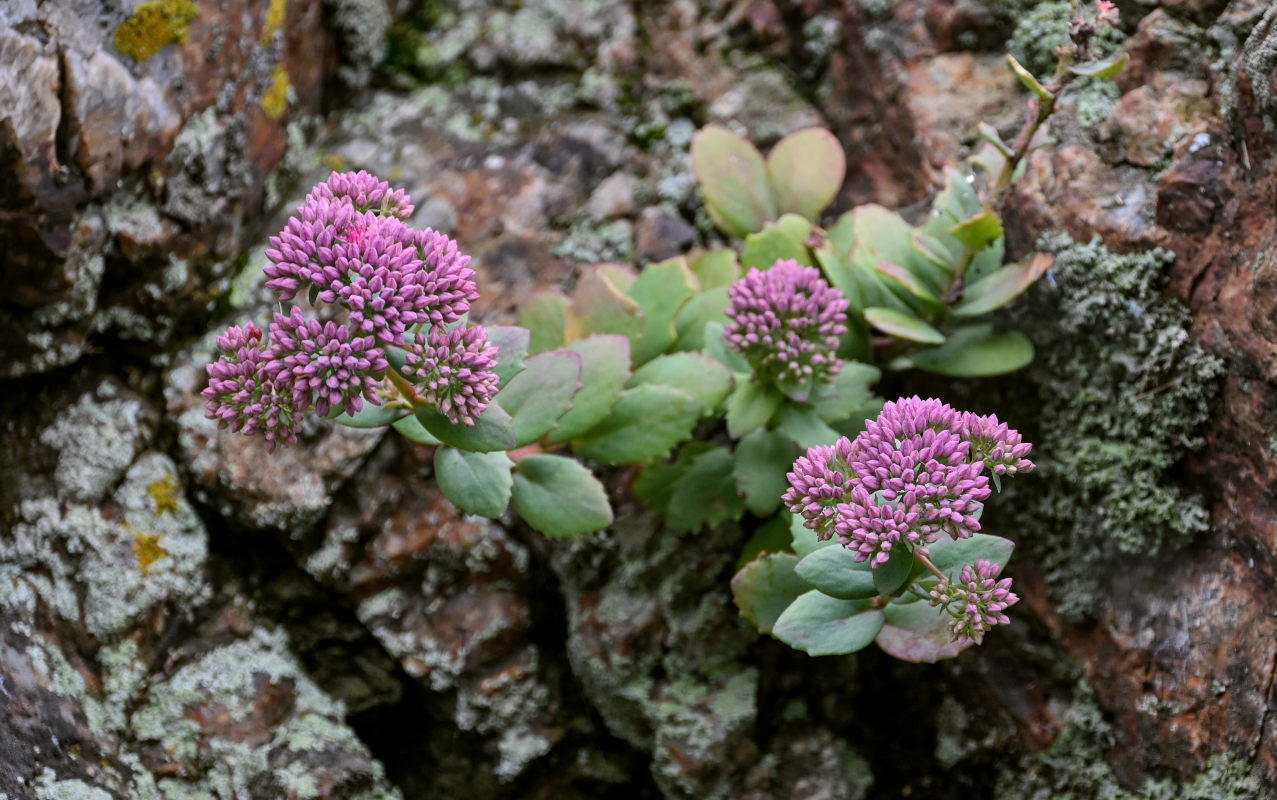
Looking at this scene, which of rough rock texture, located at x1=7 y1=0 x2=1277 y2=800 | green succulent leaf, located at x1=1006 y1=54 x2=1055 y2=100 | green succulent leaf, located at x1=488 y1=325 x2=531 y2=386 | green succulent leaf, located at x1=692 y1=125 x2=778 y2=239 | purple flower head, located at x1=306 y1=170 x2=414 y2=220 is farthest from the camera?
green succulent leaf, located at x1=692 y1=125 x2=778 y2=239

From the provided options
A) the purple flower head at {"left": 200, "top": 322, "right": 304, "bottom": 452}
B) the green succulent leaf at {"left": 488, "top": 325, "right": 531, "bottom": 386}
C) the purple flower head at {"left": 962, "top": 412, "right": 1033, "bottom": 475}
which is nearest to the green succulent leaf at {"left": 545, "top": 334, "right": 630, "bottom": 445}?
the green succulent leaf at {"left": 488, "top": 325, "right": 531, "bottom": 386}

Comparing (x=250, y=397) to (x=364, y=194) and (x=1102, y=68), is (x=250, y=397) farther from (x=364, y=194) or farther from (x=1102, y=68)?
(x=1102, y=68)

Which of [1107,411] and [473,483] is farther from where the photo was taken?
[1107,411]

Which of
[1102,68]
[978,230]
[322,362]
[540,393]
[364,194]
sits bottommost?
[978,230]

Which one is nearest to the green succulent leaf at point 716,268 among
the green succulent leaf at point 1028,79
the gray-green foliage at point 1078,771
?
the green succulent leaf at point 1028,79

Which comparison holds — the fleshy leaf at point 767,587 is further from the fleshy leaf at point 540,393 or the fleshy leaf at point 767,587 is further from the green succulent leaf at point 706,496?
the fleshy leaf at point 540,393

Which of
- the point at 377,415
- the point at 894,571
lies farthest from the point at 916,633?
the point at 377,415

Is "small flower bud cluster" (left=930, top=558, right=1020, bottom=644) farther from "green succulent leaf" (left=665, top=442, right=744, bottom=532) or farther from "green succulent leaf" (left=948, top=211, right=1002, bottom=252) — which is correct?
"green succulent leaf" (left=948, top=211, right=1002, bottom=252)
